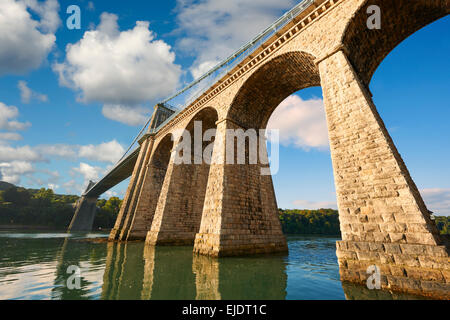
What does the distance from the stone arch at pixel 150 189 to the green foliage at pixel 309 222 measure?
4312 centimetres

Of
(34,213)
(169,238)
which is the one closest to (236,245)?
(169,238)

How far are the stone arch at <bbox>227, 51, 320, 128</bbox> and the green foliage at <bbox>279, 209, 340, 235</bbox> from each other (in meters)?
47.3

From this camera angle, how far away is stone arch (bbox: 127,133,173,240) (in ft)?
59.4

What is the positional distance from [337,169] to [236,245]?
5976 mm

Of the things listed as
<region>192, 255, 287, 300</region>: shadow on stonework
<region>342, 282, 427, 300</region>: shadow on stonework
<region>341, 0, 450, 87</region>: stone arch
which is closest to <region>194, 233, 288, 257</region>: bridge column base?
<region>192, 255, 287, 300</region>: shadow on stonework

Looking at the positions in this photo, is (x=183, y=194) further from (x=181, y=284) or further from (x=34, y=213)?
(x=34, y=213)

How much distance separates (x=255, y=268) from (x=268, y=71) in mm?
10198

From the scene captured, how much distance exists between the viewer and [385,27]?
8086 millimetres

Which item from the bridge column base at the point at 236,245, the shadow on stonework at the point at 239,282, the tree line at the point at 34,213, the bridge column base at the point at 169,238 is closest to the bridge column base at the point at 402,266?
the shadow on stonework at the point at 239,282

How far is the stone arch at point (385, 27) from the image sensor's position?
7422 mm

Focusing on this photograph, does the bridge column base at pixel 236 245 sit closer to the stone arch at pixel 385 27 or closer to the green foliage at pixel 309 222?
the stone arch at pixel 385 27

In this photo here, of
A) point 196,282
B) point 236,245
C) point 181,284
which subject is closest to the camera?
point 181,284

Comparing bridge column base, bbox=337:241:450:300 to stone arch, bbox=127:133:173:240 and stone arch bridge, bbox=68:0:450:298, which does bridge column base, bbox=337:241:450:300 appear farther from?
stone arch, bbox=127:133:173:240
